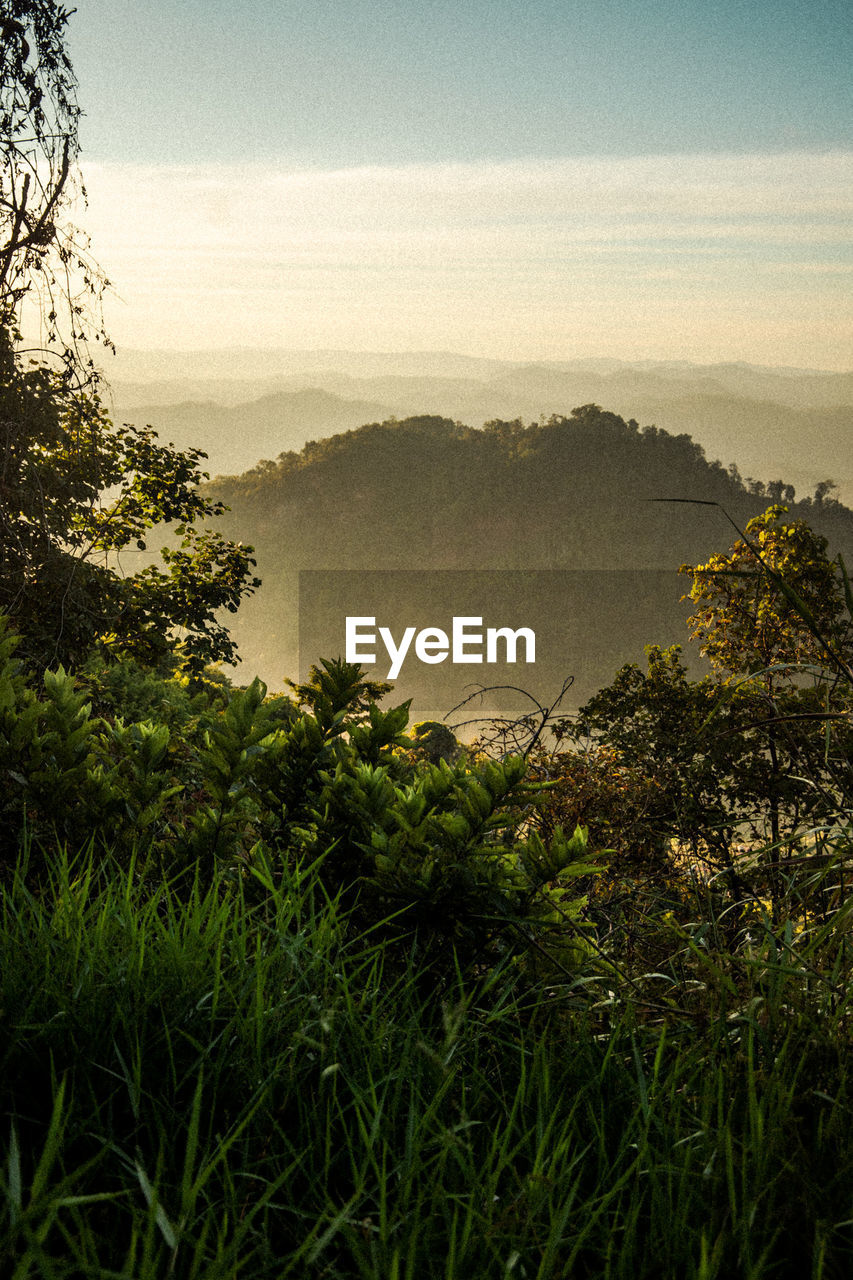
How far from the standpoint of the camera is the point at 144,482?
11977 mm

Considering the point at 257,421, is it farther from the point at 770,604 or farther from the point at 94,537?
the point at 94,537

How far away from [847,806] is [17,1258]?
1.71 meters

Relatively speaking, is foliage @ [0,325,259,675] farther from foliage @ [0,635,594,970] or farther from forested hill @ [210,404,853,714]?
forested hill @ [210,404,853,714]

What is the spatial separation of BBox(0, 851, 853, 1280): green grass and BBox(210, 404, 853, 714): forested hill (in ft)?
223

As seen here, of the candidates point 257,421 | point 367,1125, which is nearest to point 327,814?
point 367,1125

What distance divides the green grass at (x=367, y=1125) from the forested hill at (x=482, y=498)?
72744 millimetres

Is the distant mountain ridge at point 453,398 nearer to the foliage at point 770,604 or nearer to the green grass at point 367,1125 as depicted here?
the foliage at point 770,604

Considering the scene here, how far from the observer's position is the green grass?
40.6 inches

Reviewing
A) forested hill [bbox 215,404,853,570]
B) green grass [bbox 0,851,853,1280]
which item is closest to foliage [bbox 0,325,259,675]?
green grass [bbox 0,851,853,1280]

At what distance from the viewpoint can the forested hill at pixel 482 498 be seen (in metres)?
73.8

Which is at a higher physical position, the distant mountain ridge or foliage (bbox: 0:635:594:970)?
the distant mountain ridge

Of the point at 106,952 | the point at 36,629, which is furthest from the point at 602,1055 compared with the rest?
the point at 36,629

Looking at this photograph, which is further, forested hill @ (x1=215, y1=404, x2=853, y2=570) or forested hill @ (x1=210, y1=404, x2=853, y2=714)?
forested hill @ (x1=215, y1=404, x2=853, y2=570)

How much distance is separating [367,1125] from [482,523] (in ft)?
246
